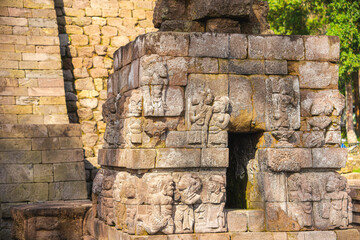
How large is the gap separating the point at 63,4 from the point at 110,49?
5.17 ft

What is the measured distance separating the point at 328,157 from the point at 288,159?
0.52m

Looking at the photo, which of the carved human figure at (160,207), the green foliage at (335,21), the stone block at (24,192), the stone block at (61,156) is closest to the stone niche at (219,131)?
the carved human figure at (160,207)

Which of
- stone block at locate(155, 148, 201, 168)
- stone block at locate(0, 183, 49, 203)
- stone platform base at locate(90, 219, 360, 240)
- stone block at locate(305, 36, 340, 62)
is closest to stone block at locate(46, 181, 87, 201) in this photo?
stone block at locate(0, 183, 49, 203)

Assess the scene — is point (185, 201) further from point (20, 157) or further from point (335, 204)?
point (20, 157)

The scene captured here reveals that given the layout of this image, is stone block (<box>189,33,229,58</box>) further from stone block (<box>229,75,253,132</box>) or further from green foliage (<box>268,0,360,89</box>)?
green foliage (<box>268,0,360,89</box>)

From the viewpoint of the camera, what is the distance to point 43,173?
10734 mm

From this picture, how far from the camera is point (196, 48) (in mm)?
6879

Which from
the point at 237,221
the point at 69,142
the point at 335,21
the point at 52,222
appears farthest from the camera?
the point at 335,21

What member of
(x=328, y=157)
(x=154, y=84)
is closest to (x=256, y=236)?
(x=328, y=157)

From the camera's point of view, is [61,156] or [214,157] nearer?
[214,157]

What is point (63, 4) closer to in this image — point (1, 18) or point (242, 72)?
point (1, 18)

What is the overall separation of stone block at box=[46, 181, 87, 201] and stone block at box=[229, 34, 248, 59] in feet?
16.3

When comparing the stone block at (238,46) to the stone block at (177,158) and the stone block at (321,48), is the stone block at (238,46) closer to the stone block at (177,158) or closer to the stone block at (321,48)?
the stone block at (321,48)

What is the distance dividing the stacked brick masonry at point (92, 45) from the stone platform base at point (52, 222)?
4.82 m
